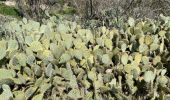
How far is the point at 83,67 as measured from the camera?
10.7 feet

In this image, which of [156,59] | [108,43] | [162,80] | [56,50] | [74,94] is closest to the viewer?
[74,94]

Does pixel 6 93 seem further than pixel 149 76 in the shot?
No

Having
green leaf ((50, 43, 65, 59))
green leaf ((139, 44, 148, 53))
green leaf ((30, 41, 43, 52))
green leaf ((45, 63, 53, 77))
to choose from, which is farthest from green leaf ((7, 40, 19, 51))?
green leaf ((139, 44, 148, 53))

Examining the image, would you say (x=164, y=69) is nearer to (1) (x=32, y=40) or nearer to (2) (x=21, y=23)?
(1) (x=32, y=40)

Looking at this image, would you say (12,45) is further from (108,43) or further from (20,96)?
(108,43)

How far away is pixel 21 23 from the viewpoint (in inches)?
162

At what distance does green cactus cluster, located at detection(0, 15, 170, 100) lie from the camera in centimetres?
304

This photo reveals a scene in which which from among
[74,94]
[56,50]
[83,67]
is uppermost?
[56,50]

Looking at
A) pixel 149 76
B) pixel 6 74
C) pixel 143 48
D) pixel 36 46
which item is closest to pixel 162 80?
pixel 149 76

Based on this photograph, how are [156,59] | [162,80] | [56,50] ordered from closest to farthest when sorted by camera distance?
[162,80], [56,50], [156,59]

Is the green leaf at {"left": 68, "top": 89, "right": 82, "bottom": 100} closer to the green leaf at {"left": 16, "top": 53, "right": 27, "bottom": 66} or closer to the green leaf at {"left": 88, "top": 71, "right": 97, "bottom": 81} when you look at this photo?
the green leaf at {"left": 88, "top": 71, "right": 97, "bottom": 81}

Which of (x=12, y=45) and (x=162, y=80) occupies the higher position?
(x=12, y=45)

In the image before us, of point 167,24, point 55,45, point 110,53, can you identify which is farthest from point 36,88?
point 167,24

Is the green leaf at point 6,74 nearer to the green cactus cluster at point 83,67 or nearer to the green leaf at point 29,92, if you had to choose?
the green cactus cluster at point 83,67
